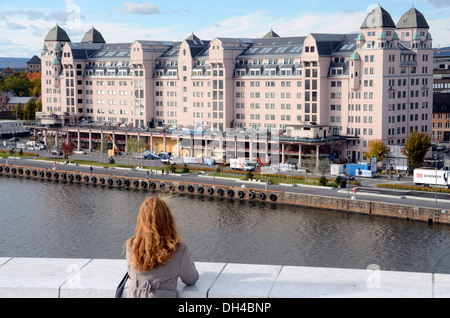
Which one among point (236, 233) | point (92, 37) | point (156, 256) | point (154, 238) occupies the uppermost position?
point (92, 37)

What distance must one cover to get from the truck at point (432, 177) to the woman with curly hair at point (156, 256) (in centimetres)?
5878

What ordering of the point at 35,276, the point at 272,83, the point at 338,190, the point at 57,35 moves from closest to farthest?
the point at 35,276, the point at 338,190, the point at 272,83, the point at 57,35

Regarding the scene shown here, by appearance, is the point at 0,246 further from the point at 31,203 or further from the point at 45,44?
the point at 45,44

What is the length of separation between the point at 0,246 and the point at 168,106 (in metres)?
60.3

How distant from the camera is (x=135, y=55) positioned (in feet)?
349

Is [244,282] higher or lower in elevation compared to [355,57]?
lower

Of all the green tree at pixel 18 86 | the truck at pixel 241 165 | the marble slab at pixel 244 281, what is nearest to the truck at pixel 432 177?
the truck at pixel 241 165

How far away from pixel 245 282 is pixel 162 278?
3.44ft

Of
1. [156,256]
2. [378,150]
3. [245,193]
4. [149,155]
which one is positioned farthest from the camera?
[149,155]

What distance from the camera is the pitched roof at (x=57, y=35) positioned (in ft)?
397

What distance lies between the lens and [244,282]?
7.89 m

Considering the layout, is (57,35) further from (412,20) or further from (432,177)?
(432,177)

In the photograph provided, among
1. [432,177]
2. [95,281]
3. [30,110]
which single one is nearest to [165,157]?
[432,177]

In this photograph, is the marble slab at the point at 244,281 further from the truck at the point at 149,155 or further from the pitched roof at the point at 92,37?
the pitched roof at the point at 92,37
